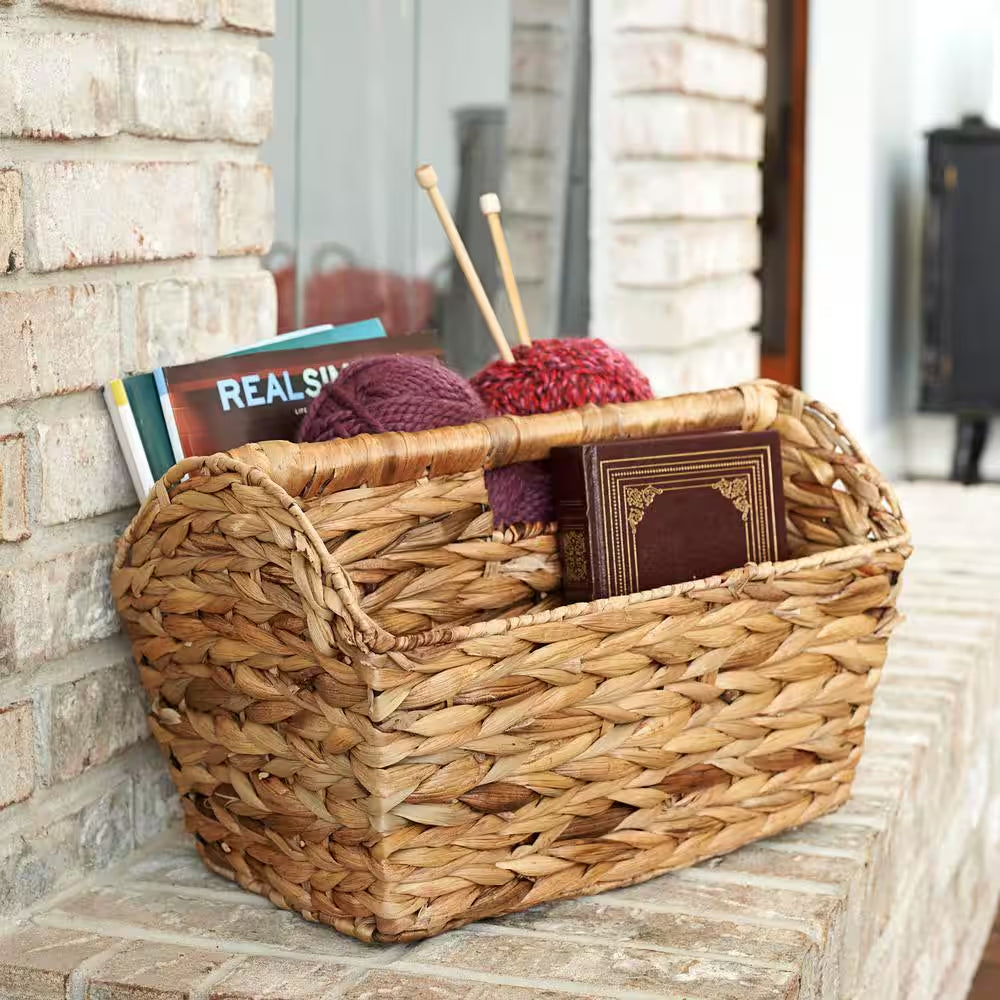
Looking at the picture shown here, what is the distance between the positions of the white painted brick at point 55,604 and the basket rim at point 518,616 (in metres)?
0.03

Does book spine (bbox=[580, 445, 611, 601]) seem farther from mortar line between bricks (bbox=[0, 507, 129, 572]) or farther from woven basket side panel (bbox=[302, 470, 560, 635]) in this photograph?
mortar line between bricks (bbox=[0, 507, 129, 572])

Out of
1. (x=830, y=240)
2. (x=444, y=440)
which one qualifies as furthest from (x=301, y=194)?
(x=830, y=240)

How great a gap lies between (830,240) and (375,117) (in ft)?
6.77

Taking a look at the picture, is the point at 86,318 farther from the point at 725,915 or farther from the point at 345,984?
the point at 725,915

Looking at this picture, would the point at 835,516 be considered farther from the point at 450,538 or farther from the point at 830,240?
the point at 830,240

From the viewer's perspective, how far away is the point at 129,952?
89cm

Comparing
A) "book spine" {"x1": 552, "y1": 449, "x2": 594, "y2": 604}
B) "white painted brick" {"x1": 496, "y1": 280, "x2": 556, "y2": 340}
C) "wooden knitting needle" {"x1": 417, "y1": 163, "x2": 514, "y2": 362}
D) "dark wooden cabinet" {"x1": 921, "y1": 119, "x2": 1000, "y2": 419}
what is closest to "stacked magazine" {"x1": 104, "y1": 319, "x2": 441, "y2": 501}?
"wooden knitting needle" {"x1": 417, "y1": 163, "x2": 514, "y2": 362}

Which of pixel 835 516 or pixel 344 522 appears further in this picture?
pixel 835 516

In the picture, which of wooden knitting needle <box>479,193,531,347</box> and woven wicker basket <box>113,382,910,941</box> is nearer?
woven wicker basket <box>113,382,910,941</box>

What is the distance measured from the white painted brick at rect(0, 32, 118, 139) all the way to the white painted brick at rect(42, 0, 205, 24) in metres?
0.02

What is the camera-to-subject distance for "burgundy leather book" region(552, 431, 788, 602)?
939mm

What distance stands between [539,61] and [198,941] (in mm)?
1317

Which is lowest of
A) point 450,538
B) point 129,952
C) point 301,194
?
point 129,952

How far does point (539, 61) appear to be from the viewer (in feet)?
6.21
